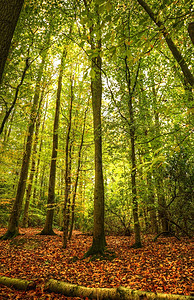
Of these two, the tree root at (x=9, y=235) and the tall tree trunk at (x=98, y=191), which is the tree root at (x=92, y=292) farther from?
the tree root at (x=9, y=235)

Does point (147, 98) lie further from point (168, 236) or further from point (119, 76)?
point (168, 236)

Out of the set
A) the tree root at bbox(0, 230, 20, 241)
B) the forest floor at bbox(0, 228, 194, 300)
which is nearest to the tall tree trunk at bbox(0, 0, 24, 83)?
the forest floor at bbox(0, 228, 194, 300)

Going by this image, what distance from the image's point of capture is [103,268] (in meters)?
4.93

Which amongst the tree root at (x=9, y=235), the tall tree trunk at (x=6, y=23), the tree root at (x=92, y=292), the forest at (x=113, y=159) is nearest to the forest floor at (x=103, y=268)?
the forest at (x=113, y=159)

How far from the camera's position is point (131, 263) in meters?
5.15

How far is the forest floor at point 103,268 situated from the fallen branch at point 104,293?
0.15 meters

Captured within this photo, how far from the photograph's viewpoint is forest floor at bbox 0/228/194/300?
11.9 ft

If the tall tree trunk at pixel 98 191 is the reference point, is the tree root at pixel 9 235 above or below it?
below

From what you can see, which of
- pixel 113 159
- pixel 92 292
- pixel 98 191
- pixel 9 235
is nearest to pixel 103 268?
pixel 92 292

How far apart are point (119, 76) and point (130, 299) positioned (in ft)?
23.6

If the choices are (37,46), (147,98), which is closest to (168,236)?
(147,98)

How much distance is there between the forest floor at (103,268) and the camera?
3639mm

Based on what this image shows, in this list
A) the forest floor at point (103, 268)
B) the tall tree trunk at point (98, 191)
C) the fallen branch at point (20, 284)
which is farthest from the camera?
the tall tree trunk at point (98, 191)

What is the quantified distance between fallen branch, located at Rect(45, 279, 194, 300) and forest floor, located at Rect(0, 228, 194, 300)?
0.50ft
